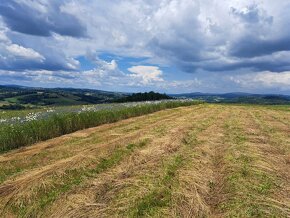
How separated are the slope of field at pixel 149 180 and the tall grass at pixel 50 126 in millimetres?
1436

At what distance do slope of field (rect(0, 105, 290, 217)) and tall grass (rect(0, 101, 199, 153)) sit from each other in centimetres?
144

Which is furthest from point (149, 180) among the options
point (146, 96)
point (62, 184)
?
point (146, 96)

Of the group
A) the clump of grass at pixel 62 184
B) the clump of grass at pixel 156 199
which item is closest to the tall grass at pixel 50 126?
the clump of grass at pixel 62 184

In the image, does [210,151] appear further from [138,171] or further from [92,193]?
[92,193]

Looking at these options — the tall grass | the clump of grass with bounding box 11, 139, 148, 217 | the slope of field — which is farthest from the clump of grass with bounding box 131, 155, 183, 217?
the tall grass

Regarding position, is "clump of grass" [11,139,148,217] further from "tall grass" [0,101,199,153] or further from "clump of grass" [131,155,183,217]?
"tall grass" [0,101,199,153]

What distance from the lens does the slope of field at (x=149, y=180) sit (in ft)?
25.8

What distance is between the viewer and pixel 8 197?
884cm

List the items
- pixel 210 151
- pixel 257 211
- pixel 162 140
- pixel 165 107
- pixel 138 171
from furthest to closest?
pixel 165 107 < pixel 162 140 < pixel 210 151 < pixel 138 171 < pixel 257 211

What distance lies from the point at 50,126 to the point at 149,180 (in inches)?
500

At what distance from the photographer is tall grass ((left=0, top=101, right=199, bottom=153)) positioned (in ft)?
56.7

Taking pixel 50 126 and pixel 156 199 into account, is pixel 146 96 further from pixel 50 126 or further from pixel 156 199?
pixel 156 199

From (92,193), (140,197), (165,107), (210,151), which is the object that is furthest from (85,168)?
(165,107)

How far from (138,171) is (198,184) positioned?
2262 mm
